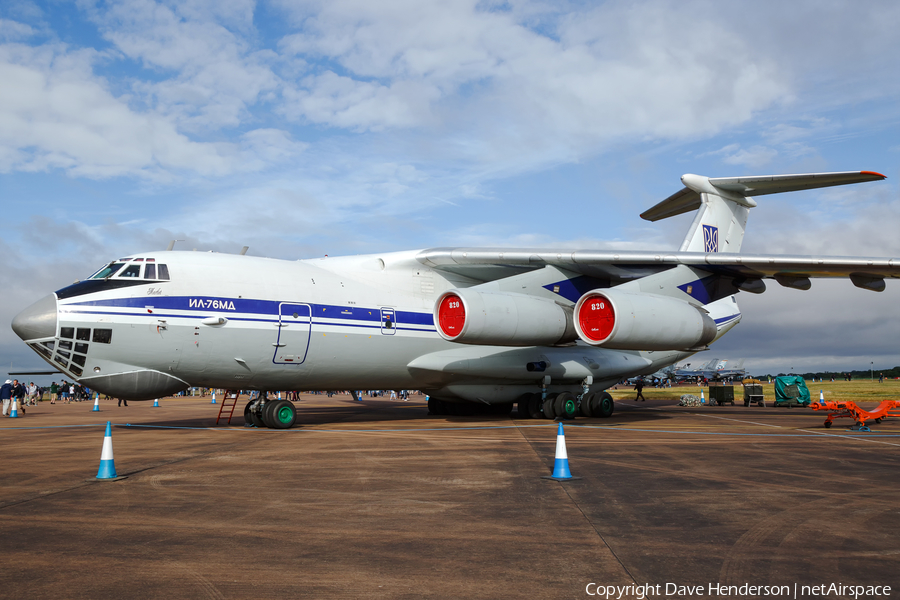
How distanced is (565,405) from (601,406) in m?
0.85

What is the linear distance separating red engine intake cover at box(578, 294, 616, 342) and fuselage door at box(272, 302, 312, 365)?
17.0 ft

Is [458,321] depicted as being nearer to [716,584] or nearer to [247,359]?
[247,359]

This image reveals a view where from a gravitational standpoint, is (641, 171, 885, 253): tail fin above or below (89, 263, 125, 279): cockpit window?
above

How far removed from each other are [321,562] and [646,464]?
4.71m

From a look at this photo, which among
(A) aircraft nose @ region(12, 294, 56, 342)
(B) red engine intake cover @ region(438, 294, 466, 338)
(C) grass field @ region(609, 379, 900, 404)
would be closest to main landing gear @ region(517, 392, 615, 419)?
(B) red engine intake cover @ region(438, 294, 466, 338)

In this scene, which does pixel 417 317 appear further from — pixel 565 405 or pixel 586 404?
pixel 586 404

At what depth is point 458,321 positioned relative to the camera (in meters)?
12.3

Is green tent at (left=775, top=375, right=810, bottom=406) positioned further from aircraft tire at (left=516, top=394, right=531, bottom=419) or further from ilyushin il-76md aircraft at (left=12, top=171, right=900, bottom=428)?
aircraft tire at (left=516, top=394, right=531, bottom=419)

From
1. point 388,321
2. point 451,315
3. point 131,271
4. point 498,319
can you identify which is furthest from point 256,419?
point 498,319

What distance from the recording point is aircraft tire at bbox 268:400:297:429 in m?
12.0

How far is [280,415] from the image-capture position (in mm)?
12039

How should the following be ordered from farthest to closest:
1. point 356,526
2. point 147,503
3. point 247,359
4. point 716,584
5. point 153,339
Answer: point 247,359, point 153,339, point 147,503, point 356,526, point 716,584

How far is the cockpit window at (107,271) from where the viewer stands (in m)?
10.9

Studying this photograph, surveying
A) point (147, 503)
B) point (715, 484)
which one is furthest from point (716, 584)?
point (147, 503)
